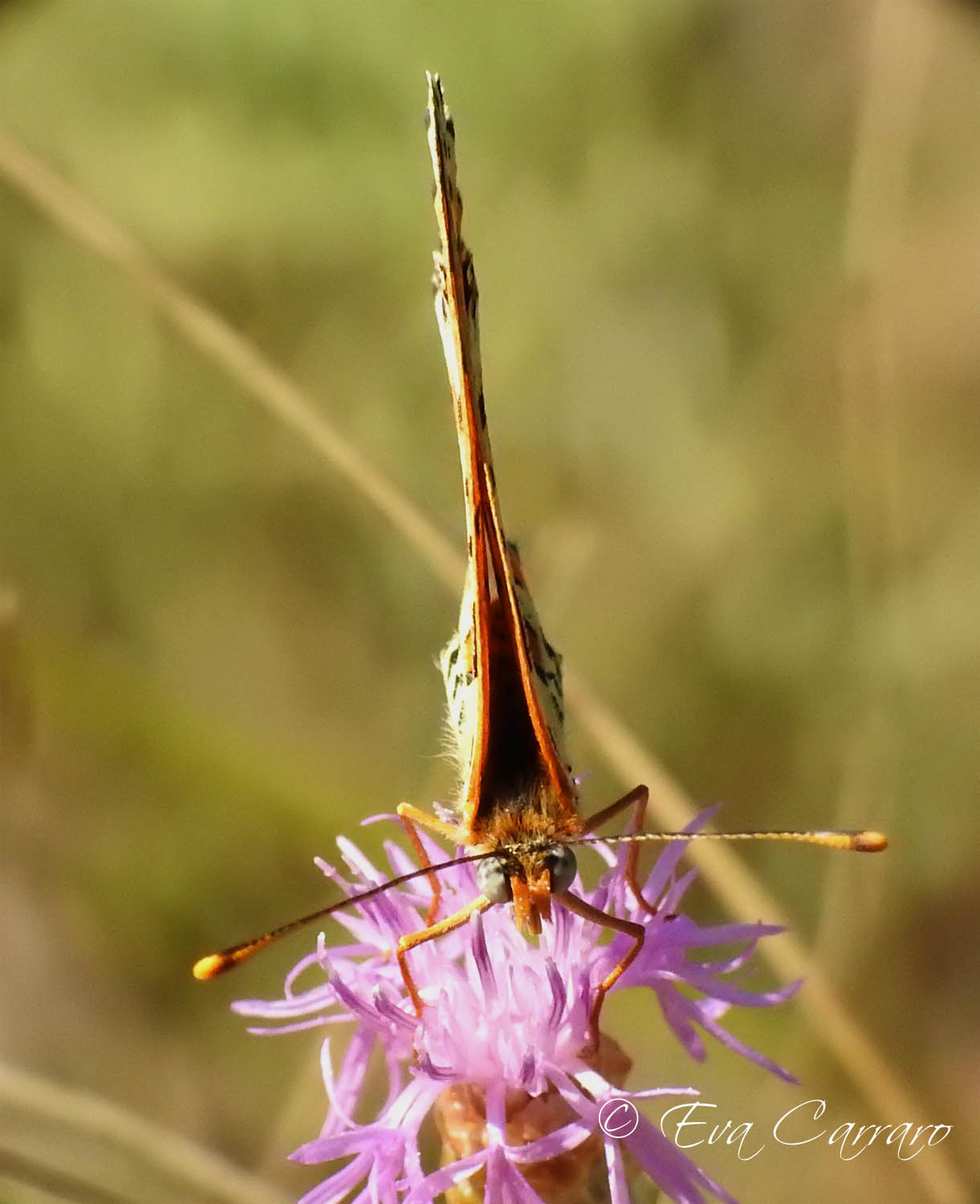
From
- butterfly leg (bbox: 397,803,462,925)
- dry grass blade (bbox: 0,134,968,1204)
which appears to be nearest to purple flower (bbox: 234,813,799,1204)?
butterfly leg (bbox: 397,803,462,925)

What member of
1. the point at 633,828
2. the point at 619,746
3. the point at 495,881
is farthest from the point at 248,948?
the point at 619,746

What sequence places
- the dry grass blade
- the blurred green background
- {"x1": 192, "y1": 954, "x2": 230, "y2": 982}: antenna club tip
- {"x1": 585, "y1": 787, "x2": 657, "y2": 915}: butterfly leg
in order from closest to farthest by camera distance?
{"x1": 192, "y1": 954, "x2": 230, "y2": 982}: antenna club tip → {"x1": 585, "y1": 787, "x2": 657, "y2": 915}: butterfly leg → the dry grass blade → the blurred green background

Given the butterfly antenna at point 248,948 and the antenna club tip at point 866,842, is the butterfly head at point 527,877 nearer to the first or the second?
the butterfly antenna at point 248,948

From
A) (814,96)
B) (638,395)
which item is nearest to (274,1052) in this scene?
(638,395)

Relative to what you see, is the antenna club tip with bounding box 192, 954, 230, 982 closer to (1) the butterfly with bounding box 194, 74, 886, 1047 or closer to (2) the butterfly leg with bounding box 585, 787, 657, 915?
(1) the butterfly with bounding box 194, 74, 886, 1047

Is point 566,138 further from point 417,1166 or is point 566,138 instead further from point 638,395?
point 417,1166

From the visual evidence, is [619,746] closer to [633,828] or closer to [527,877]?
[633,828]

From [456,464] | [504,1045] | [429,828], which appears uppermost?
[456,464]

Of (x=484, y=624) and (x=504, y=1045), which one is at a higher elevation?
(x=484, y=624)
